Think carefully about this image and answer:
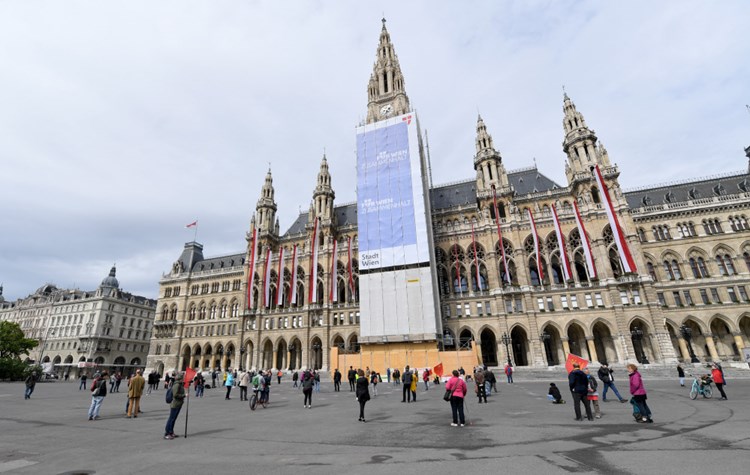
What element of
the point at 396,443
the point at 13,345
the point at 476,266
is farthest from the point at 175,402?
the point at 13,345

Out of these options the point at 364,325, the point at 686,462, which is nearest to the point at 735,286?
the point at 364,325

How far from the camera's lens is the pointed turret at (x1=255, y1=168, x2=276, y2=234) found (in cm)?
6281

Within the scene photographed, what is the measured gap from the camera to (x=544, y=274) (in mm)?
46312

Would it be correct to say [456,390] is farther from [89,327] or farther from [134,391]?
[89,327]

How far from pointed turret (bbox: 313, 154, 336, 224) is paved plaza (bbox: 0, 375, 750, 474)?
46040mm

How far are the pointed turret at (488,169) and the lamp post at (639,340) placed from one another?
73.5ft

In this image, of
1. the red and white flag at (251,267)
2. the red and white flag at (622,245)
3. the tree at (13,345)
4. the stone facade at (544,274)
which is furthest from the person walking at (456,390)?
the tree at (13,345)

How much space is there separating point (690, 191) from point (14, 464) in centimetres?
Answer: 6832

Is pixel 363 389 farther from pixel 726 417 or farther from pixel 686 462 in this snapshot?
pixel 726 417

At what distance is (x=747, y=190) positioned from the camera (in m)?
47.0

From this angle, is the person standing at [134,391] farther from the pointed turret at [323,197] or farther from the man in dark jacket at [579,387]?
the pointed turret at [323,197]

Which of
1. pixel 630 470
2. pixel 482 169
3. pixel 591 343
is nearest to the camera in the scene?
pixel 630 470

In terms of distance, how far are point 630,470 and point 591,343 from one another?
4132 cm

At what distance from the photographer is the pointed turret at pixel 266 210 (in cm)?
6281
